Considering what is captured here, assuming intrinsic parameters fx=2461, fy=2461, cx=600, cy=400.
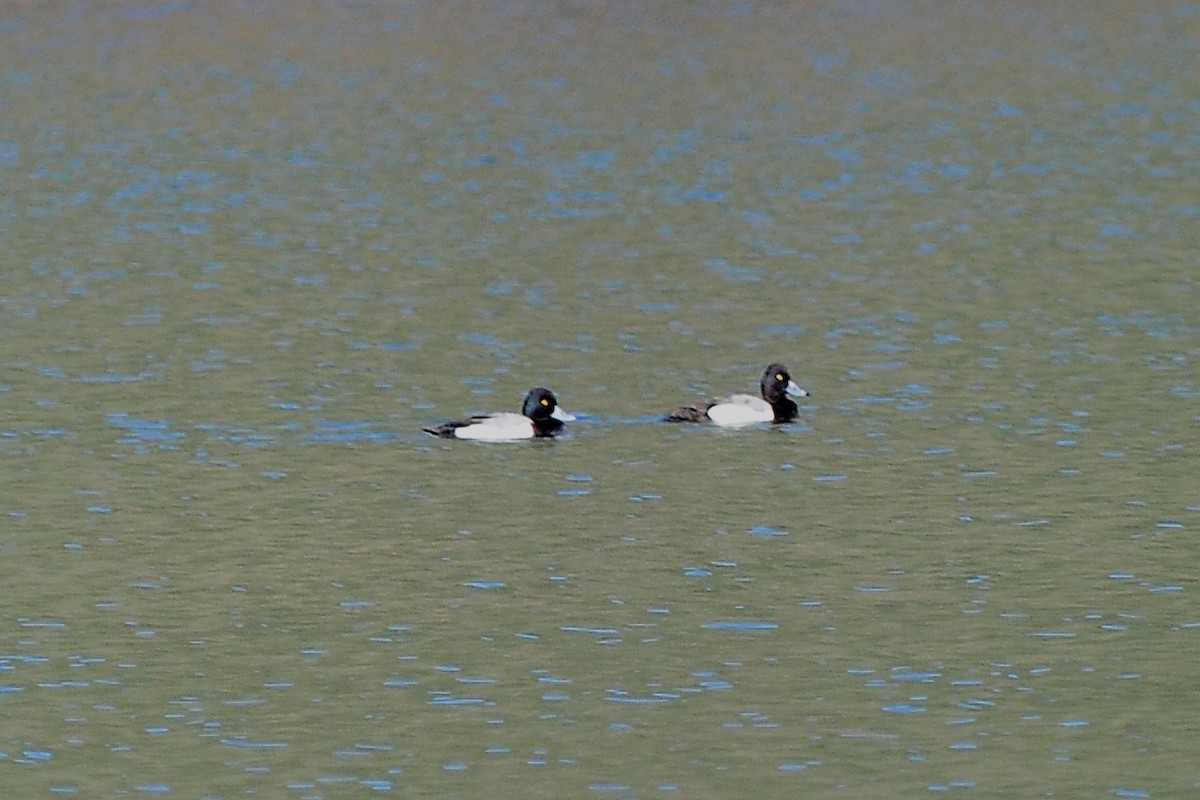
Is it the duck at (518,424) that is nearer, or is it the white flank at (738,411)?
the duck at (518,424)

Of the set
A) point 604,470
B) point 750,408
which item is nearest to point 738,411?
point 750,408

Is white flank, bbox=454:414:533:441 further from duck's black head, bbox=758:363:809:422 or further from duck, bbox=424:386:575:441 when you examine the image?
duck's black head, bbox=758:363:809:422

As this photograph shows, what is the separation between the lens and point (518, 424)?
2467 centimetres

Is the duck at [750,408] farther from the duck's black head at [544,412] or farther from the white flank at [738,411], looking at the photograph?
the duck's black head at [544,412]

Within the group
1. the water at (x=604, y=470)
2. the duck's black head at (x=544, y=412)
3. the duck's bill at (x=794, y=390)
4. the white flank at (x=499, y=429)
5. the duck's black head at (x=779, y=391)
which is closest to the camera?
the water at (x=604, y=470)

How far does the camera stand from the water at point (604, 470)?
15.3m

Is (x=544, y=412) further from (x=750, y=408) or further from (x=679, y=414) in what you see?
(x=750, y=408)

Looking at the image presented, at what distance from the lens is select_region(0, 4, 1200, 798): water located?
50.1 feet

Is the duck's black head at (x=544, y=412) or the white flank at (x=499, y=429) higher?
the duck's black head at (x=544, y=412)

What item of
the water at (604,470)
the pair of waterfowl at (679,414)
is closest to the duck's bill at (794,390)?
the pair of waterfowl at (679,414)

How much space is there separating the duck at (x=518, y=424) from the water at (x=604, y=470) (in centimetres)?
34

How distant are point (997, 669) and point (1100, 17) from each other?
2634 inches

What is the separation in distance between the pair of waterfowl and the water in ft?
1.15

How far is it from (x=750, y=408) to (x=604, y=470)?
2.61 metres
